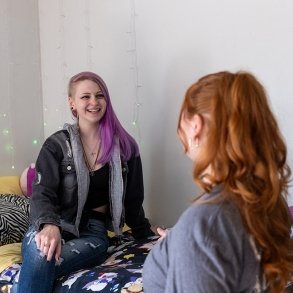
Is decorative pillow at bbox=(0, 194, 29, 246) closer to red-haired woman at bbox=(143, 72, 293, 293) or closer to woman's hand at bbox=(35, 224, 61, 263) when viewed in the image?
woman's hand at bbox=(35, 224, 61, 263)

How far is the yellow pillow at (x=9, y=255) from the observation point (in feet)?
5.19

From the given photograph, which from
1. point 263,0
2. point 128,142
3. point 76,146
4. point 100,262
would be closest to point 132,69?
point 128,142

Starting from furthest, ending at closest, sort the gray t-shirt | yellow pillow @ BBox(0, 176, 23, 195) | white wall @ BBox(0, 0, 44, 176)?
white wall @ BBox(0, 0, 44, 176)
yellow pillow @ BBox(0, 176, 23, 195)
the gray t-shirt

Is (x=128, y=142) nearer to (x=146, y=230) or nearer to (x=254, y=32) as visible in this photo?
(x=146, y=230)

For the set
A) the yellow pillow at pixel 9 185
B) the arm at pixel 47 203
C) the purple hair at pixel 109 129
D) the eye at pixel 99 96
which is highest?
the eye at pixel 99 96

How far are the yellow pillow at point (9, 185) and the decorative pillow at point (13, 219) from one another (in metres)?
0.22

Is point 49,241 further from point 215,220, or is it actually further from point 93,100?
point 215,220

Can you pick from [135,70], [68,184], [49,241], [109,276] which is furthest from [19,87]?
[109,276]

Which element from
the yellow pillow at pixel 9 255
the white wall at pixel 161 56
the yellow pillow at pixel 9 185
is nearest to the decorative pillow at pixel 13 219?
the yellow pillow at pixel 9 255

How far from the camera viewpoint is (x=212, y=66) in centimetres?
179

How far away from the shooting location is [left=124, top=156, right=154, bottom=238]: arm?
1.85 metres

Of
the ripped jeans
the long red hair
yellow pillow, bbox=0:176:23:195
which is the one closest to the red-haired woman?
the long red hair

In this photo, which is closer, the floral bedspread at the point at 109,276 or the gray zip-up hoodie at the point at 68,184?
the floral bedspread at the point at 109,276

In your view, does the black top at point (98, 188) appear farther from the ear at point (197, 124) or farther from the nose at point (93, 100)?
the ear at point (197, 124)
